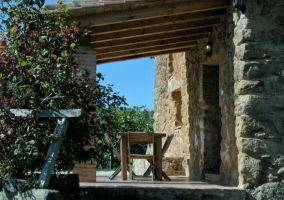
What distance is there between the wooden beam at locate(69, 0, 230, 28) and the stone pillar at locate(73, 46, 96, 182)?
38 cm

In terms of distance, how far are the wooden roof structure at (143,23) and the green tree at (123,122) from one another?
3.77 ft

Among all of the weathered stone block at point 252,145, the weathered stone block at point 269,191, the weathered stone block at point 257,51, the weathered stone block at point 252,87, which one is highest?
the weathered stone block at point 257,51

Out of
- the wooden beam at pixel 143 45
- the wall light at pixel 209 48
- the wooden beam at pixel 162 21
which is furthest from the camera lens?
the wooden beam at pixel 143 45

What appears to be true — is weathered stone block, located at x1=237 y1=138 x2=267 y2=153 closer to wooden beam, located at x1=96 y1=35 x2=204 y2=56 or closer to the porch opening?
the porch opening

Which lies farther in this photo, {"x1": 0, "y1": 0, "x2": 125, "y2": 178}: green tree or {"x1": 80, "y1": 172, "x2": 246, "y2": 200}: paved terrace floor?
{"x1": 80, "y1": 172, "x2": 246, "y2": 200}: paved terrace floor

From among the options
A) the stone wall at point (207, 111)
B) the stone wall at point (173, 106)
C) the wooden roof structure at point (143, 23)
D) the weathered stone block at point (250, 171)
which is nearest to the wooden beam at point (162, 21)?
the wooden roof structure at point (143, 23)

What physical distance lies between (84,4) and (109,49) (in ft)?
7.51

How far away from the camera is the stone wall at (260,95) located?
6.71 m

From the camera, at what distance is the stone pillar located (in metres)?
6.99

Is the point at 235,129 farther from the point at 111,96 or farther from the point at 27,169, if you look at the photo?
the point at 27,169

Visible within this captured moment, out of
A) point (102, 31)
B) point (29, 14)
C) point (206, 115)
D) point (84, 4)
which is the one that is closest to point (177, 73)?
point (206, 115)

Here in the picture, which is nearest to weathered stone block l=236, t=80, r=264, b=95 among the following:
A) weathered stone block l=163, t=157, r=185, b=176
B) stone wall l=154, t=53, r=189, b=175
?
stone wall l=154, t=53, r=189, b=175

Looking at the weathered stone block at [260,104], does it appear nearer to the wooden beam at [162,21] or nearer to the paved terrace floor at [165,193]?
the paved terrace floor at [165,193]

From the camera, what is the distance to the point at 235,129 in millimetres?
7074
